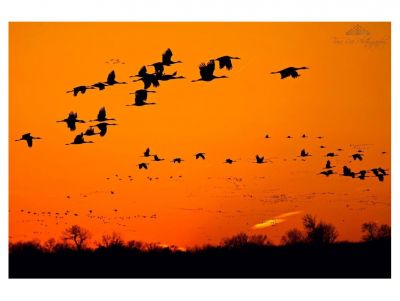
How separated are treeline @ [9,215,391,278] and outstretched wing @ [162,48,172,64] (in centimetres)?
224

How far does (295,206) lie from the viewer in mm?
9008

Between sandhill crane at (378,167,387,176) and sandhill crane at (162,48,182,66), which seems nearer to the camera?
sandhill crane at (378,167,387,176)

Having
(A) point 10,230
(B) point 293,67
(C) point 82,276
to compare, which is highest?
(B) point 293,67

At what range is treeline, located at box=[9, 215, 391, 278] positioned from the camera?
8.69 meters

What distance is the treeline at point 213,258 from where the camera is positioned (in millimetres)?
8688

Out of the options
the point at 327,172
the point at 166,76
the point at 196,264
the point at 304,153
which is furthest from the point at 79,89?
the point at 327,172

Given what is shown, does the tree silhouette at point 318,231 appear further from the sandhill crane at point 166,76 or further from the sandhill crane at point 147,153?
the sandhill crane at point 166,76

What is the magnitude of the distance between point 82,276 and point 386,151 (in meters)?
4.01

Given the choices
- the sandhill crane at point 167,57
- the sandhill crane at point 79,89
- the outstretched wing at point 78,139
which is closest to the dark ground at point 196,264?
the outstretched wing at point 78,139

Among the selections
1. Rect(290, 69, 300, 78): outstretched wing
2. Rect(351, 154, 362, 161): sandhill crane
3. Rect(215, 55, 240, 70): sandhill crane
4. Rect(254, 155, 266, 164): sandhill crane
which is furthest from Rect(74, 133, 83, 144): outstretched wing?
Rect(351, 154, 362, 161): sandhill crane

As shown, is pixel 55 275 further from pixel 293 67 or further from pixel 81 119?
pixel 293 67

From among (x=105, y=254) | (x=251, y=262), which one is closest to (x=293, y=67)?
(x=251, y=262)

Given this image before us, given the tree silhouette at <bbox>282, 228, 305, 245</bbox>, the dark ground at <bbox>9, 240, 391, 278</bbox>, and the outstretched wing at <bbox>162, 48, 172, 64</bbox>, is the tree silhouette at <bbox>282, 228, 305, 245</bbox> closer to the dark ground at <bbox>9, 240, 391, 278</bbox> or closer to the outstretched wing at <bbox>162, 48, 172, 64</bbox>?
the dark ground at <bbox>9, 240, 391, 278</bbox>

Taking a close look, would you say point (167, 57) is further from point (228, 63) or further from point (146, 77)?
point (228, 63)
